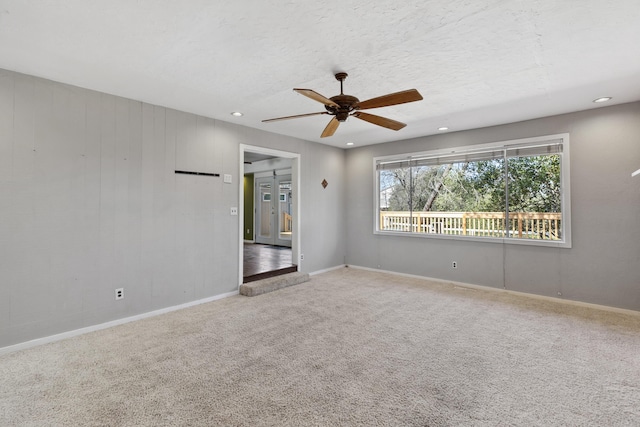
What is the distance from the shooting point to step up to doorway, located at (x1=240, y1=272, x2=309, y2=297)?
14.5 ft

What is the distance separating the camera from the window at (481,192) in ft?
13.9

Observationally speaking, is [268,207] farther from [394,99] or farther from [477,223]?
[394,99]

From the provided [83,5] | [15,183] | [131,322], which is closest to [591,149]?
[83,5]

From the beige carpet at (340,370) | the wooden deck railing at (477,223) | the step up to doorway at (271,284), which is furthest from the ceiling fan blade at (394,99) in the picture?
the wooden deck railing at (477,223)

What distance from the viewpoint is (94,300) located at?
10.4 feet

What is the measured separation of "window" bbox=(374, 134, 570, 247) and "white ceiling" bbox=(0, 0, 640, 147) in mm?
922

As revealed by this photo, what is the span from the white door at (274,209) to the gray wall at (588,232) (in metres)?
4.57

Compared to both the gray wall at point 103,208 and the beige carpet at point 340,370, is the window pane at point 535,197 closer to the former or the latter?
the beige carpet at point 340,370

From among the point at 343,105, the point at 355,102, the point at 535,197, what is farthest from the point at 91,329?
the point at 535,197

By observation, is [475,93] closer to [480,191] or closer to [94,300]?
[480,191]

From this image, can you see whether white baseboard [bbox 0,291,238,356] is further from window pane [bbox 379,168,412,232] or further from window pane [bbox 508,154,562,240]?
window pane [bbox 508,154,562,240]

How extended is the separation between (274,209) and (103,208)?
5169 millimetres

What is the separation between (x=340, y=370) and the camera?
2.36 metres

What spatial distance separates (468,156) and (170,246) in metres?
4.78
